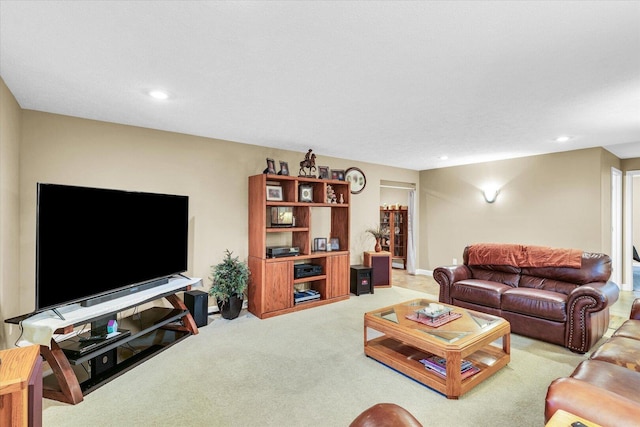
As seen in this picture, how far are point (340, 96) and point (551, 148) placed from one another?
384 cm

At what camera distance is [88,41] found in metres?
1.82

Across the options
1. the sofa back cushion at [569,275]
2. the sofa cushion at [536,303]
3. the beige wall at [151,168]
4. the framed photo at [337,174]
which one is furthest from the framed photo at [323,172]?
the sofa back cushion at [569,275]

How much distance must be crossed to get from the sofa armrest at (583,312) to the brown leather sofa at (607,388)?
653mm

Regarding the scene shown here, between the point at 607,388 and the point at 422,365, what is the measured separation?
1209 mm

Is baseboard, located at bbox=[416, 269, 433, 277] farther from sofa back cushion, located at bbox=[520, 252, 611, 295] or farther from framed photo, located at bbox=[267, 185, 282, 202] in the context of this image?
framed photo, located at bbox=[267, 185, 282, 202]

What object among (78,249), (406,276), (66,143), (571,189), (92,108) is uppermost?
(92,108)

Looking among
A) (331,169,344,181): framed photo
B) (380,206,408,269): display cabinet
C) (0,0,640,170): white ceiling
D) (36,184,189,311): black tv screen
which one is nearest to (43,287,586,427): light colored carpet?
(36,184,189,311): black tv screen

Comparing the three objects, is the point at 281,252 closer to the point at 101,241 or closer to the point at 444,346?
the point at 101,241

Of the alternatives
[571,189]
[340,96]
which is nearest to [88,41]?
[340,96]

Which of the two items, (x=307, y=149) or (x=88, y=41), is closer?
(x=88, y=41)

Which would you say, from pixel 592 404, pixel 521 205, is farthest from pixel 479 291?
pixel 592 404

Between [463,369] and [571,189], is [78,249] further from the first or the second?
[571,189]

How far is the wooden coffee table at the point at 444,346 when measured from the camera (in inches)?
86.7

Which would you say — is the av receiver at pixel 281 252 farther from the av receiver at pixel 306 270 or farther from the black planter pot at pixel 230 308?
the black planter pot at pixel 230 308
